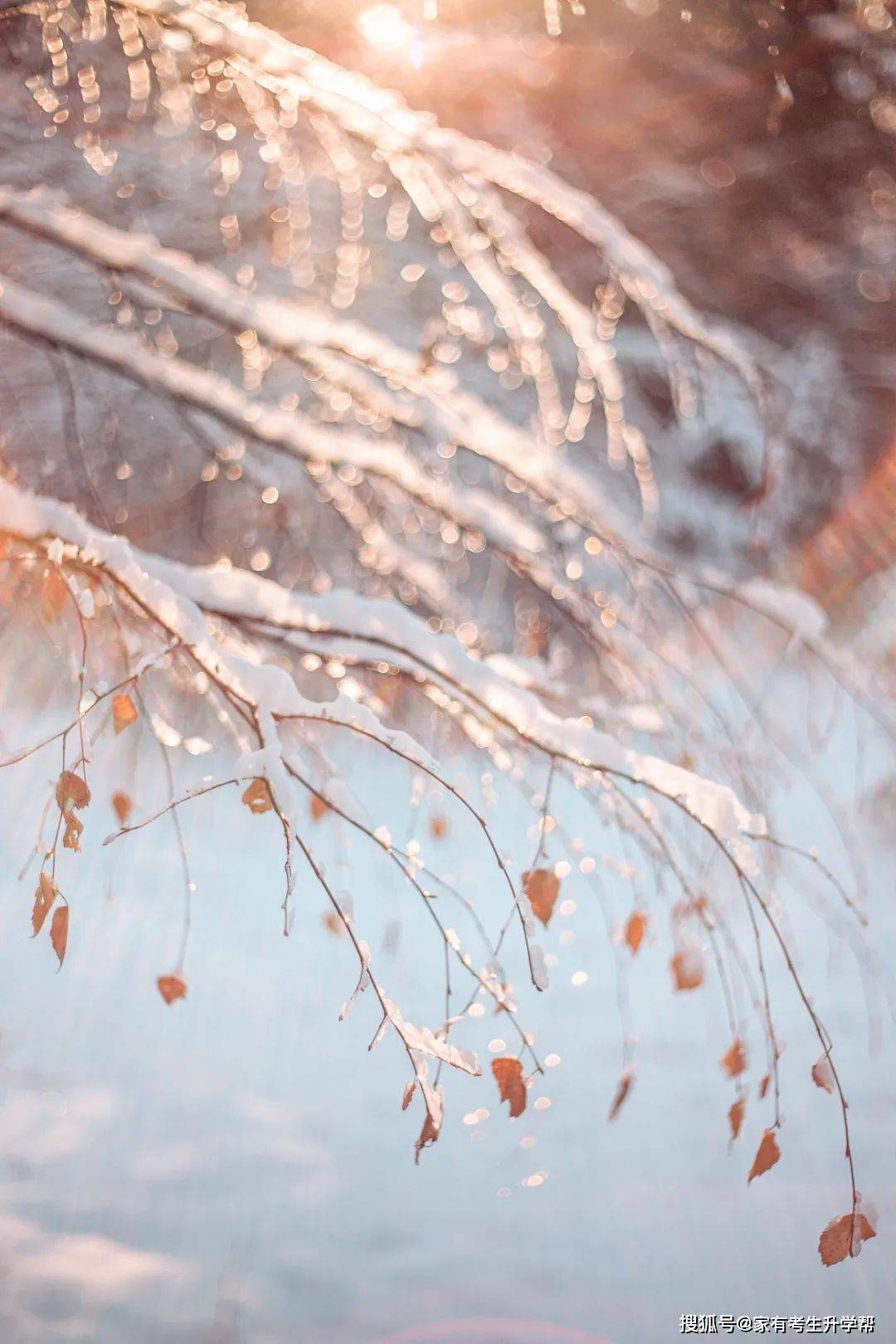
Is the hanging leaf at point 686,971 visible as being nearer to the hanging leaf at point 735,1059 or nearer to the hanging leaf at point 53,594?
the hanging leaf at point 735,1059

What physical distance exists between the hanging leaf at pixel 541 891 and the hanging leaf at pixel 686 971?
0.91 ft

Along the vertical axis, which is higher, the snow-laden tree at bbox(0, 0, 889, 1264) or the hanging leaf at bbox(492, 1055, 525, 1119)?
the snow-laden tree at bbox(0, 0, 889, 1264)

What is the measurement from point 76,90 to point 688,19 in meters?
1.55

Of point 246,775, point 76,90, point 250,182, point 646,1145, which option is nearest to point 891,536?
point 646,1145

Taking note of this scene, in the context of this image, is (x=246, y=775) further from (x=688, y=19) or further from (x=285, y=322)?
(x=688, y=19)

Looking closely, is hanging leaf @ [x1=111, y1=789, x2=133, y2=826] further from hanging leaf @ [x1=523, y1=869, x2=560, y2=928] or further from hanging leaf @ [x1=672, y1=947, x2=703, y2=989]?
hanging leaf @ [x1=672, y1=947, x2=703, y2=989]

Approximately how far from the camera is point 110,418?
51.1 inches

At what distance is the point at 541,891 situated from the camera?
2.93 ft

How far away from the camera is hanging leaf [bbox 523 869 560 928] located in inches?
34.6

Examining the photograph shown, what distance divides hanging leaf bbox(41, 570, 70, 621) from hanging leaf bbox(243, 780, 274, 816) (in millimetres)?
281

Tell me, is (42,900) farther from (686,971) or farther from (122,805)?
(686,971)

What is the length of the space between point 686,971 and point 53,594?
83cm

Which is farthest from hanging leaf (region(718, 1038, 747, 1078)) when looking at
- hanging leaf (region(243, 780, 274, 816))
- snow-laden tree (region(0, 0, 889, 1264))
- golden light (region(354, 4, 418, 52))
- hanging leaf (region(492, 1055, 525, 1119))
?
golden light (region(354, 4, 418, 52))

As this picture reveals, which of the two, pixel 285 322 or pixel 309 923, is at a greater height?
pixel 309 923
